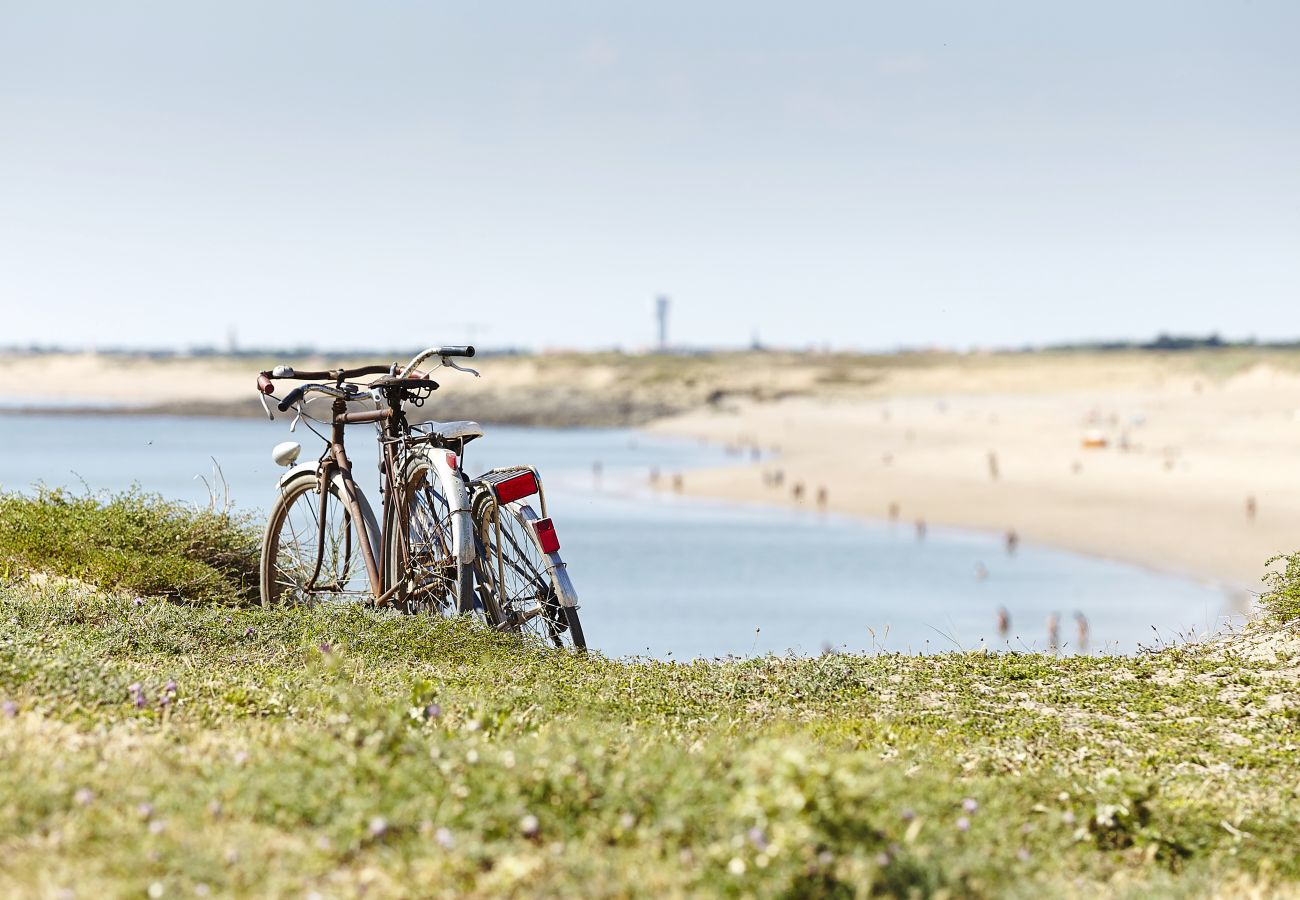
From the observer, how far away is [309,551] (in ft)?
30.7

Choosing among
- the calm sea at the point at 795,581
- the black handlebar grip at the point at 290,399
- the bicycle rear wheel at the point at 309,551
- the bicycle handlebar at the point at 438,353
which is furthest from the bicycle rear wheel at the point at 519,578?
the calm sea at the point at 795,581

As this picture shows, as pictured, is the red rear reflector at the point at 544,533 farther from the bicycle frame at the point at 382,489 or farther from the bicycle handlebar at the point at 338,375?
the bicycle handlebar at the point at 338,375

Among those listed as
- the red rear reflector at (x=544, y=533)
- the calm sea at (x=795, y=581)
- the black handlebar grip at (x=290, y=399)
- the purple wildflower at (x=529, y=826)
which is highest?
the black handlebar grip at (x=290, y=399)

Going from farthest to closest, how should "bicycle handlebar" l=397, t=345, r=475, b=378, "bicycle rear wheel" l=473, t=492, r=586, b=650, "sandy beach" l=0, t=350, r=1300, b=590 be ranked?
1. "sandy beach" l=0, t=350, r=1300, b=590
2. "bicycle rear wheel" l=473, t=492, r=586, b=650
3. "bicycle handlebar" l=397, t=345, r=475, b=378

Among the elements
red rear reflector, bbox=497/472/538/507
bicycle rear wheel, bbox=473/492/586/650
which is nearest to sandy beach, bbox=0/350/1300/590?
bicycle rear wheel, bbox=473/492/586/650

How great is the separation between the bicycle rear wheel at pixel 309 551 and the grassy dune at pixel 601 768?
0.98 metres

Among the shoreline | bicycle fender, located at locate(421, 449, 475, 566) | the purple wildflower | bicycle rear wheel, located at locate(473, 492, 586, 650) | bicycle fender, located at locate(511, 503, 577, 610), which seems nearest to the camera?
the purple wildflower

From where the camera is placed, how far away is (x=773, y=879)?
3773 mm

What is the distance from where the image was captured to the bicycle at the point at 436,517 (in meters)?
8.00

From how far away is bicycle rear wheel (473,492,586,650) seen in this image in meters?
8.15

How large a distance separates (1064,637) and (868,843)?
1096 inches

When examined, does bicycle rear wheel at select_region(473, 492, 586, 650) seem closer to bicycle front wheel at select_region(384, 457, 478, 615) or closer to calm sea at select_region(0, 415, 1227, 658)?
bicycle front wheel at select_region(384, 457, 478, 615)

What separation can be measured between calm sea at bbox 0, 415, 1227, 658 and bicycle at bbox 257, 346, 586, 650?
15.5 ft

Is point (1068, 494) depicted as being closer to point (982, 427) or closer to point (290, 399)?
point (982, 427)
